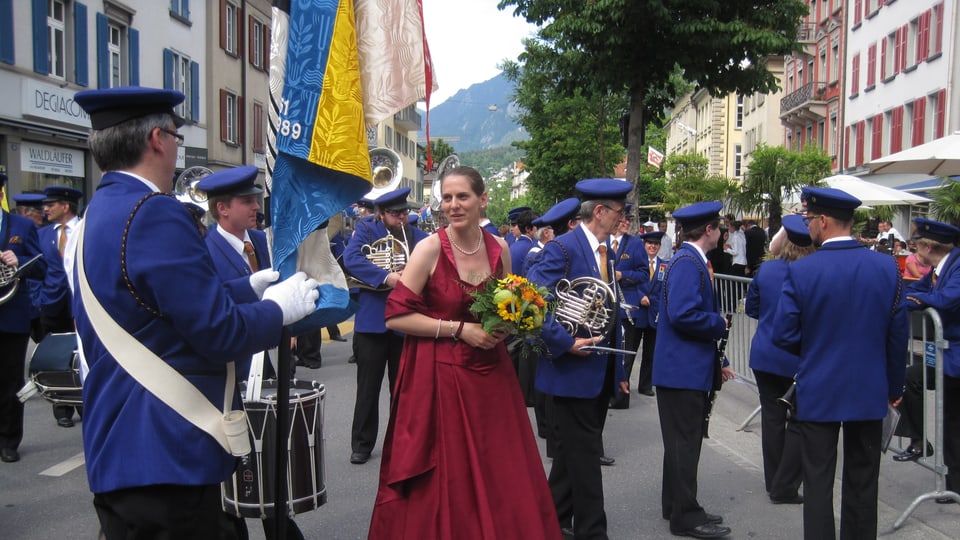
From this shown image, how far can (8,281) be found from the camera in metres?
6.50

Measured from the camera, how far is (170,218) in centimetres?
269

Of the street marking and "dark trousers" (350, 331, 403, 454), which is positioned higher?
"dark trousers" (350, 331, 403, 454)

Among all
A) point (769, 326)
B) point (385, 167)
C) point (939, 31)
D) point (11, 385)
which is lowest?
point (11, 385)

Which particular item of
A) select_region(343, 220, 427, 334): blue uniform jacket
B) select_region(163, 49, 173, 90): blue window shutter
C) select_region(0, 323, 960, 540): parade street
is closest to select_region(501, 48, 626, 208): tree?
select_region(163, 49, 173, 90): blue window shutter

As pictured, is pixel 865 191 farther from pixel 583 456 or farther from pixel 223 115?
pixel 223 115

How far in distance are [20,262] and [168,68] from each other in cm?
2107

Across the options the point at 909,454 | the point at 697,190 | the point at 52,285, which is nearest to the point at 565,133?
the point at 697,190

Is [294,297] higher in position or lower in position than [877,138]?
lower

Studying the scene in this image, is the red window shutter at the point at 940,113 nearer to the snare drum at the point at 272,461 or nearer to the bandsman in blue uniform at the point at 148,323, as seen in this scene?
the snare drum at the point at 272,461

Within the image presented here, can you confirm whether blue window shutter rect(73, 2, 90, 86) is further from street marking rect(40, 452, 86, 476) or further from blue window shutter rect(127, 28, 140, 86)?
street marking rect(40, 452, 86, 476)

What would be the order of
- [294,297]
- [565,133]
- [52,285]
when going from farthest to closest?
1. [565,133]
2. [52,285]
3. [294,297]

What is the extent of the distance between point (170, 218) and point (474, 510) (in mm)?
2026

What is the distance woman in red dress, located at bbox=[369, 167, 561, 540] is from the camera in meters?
3.94

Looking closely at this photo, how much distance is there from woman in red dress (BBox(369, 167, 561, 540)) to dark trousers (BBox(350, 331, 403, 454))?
2720mm
